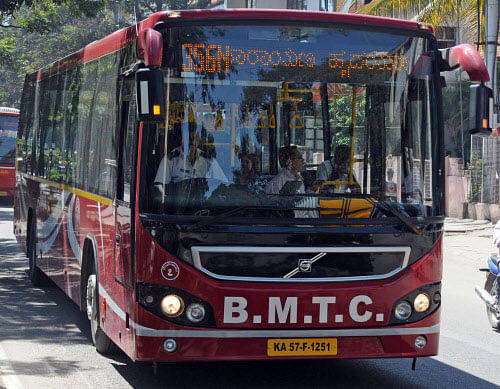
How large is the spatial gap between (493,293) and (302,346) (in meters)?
4.39

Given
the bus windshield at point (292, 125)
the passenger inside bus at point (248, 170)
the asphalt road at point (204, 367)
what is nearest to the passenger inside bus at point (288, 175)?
the bus windshield at point (292, 125)

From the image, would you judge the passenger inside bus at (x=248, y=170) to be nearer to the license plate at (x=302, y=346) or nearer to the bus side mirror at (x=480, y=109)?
the license plate at (x=302, y=346)

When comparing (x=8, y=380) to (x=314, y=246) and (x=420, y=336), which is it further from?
(x=420, y=336)

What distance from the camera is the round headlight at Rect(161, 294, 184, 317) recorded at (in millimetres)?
6848

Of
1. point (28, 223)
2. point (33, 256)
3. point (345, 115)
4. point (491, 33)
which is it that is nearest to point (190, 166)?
point (345, 115)

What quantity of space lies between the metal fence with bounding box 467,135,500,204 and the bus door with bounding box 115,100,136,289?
58.6 ft

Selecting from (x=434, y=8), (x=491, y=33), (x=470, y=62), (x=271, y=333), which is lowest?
(x=271, y=333)

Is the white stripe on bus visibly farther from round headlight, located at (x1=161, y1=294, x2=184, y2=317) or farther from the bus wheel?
the bus wheel

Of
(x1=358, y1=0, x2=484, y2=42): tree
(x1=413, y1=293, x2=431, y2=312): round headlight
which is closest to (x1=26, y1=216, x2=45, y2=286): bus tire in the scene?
(x1=413, y1=293, x2=431, y2=312): round headlight

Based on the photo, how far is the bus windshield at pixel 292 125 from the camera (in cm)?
698

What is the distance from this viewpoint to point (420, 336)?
7.21 metres

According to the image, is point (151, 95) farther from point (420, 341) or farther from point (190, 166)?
point (420, 341)

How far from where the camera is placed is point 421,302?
284 inches


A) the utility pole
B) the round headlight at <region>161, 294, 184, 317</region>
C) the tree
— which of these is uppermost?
the tree
